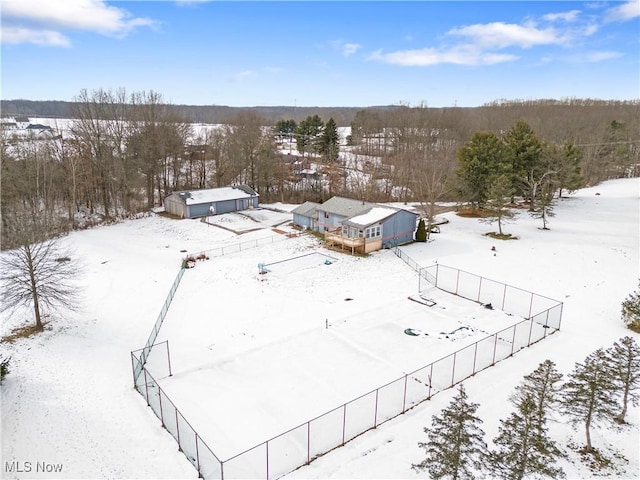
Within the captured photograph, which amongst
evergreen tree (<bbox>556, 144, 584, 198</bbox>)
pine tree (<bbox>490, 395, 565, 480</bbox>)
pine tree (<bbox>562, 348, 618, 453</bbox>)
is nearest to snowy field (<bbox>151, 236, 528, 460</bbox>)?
pine tree (<bbox>562, 348, 618, 453</bbox>)

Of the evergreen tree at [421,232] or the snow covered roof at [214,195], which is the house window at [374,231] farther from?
the snow covered roof at [214,195]

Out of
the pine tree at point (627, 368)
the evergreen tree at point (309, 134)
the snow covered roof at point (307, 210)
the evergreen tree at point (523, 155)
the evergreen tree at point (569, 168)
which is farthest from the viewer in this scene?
the evergreen tree at point (309, 134)

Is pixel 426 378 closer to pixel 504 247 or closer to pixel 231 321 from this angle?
pixel 231 321

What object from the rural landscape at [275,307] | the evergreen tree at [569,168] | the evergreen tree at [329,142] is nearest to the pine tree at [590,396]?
the rural landscape at [275,307]

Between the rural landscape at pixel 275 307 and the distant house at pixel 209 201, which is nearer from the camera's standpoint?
the rural landscape at pixel 275 307

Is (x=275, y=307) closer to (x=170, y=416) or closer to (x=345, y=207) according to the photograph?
(x=170, y=416)

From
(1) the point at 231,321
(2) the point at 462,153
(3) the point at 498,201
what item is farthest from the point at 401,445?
(2) the point at 462,153

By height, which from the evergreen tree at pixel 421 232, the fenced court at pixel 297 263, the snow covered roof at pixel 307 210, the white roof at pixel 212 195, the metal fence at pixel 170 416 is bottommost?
the metal fence at pixel 170 416
